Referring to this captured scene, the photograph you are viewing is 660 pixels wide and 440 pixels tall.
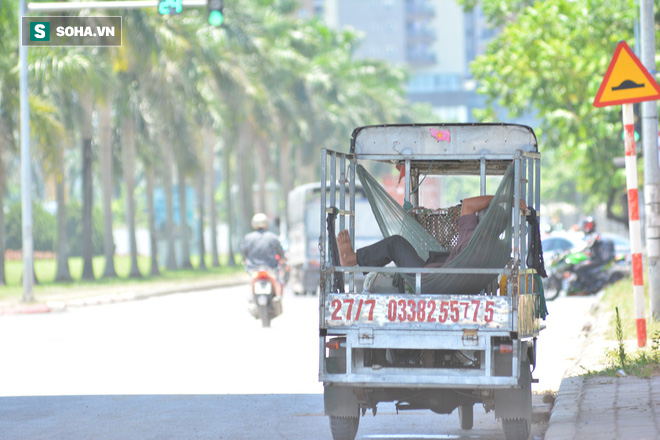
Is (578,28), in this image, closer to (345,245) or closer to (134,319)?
(134,319)

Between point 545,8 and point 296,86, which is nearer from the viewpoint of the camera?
point 545,8

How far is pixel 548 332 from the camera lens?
1725 cm

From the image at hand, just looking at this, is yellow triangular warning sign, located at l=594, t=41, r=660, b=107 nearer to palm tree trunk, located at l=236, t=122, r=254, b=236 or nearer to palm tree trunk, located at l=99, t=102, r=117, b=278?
palm tree trunk, located at l=99, t=102, r=117, b=278

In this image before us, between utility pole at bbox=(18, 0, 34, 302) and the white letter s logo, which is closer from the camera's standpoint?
utility pole at bbox=(18, 0, 34, 302)

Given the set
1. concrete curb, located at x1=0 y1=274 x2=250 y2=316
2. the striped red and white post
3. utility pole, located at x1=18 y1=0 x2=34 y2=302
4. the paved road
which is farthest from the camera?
utility pole, located at x1=18 y1=0 x2=34 y2=302

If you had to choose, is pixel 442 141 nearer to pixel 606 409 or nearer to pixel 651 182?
pixel 606 409

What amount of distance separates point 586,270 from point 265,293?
33.9ft

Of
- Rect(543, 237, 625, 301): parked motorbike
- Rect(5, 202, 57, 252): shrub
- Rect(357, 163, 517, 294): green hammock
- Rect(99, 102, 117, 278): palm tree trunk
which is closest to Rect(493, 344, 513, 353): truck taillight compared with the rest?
Rect(357, 163, 517, 294): green hammock

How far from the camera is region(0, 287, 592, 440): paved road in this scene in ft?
29.1

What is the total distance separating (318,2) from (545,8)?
13390 cm

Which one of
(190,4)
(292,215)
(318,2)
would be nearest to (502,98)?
(292,215)

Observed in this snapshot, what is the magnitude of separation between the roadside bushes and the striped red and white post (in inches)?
2587

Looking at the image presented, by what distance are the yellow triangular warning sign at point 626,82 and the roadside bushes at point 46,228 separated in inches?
2600

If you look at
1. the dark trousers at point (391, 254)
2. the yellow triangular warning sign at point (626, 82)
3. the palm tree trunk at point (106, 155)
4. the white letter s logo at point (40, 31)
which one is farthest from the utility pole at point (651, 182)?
the palm tree trunk at point (106, 155)
